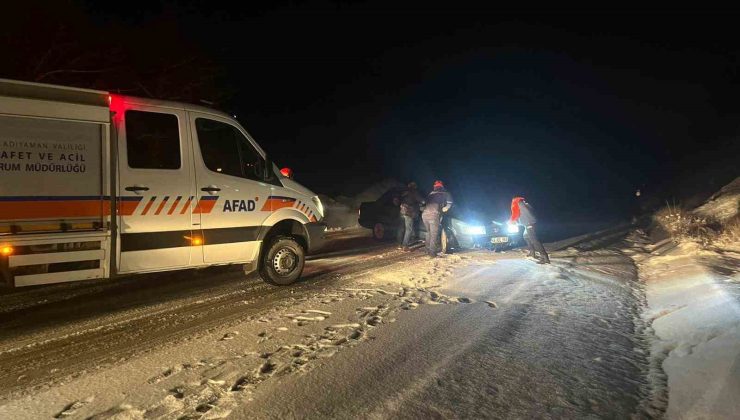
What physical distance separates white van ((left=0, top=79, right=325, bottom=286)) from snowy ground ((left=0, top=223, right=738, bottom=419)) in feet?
2.31

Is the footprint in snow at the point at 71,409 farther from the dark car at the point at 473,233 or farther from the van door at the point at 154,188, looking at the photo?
the dark car at the point at 473,233

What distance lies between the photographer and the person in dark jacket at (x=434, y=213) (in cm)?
1035

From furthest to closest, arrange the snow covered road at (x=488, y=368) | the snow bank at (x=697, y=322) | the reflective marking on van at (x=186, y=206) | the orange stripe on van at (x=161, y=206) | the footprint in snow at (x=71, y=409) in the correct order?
the reflective marking on van at (x=186, y=206)
the orange stripe on van at (x=161, y=206)
the snow bank at (x=697, y=322)
the snow covered road at (x=488, y=368)
the footprint in snow at (x=71, y=409)

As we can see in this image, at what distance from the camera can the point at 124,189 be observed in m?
5.54

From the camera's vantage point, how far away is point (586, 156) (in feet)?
179

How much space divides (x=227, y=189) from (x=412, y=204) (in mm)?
5777

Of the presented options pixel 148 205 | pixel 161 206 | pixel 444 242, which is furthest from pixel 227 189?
pixel 444 242

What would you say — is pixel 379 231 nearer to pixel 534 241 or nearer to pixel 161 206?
pixel 534 241

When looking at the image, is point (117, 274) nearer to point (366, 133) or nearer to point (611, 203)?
point (611, 203)

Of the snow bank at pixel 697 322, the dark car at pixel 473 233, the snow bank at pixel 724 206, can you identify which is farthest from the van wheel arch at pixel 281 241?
the snow bank at pixel 724 206

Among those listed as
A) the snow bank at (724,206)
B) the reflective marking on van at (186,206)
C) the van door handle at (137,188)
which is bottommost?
the snow bank at (724,206)

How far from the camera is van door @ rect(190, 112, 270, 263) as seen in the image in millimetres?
6191

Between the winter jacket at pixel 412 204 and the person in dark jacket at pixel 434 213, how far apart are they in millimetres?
670

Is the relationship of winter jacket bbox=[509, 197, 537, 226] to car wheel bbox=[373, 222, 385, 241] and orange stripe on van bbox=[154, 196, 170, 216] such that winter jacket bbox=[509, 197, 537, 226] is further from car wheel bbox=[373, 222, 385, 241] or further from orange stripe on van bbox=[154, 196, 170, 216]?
orange stripe on van bbox=[154, 196, 170, 216]
